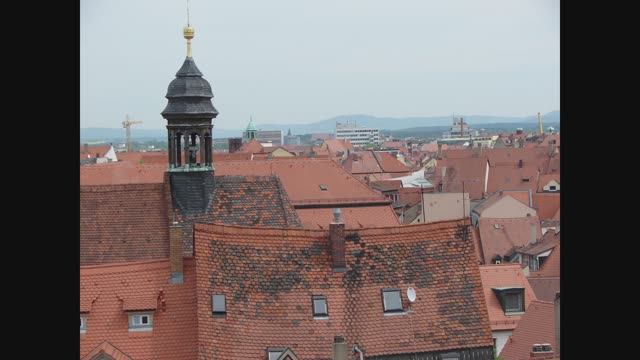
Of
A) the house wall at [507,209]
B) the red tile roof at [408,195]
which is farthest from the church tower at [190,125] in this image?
the red tile roof at [408,195]

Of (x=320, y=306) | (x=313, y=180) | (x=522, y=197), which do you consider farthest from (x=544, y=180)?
(x=320, y=306)

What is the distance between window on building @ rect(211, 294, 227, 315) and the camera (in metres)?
16.5

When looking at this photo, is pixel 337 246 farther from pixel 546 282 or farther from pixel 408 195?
pixel 408 195

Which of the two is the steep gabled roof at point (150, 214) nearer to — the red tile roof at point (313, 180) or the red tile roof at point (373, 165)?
the red tile roof at point (313, 180)

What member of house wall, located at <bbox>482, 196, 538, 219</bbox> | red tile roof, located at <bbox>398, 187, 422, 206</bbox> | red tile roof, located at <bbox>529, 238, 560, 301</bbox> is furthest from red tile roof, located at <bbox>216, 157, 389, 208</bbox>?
red tile roof, located at <bbox>398, 187, 422, 206</bbox>

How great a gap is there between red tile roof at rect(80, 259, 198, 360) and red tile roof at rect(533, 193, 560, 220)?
31419 millimetres

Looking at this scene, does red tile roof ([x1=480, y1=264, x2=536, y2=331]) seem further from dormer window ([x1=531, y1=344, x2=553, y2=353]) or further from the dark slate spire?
the dark slate spire
